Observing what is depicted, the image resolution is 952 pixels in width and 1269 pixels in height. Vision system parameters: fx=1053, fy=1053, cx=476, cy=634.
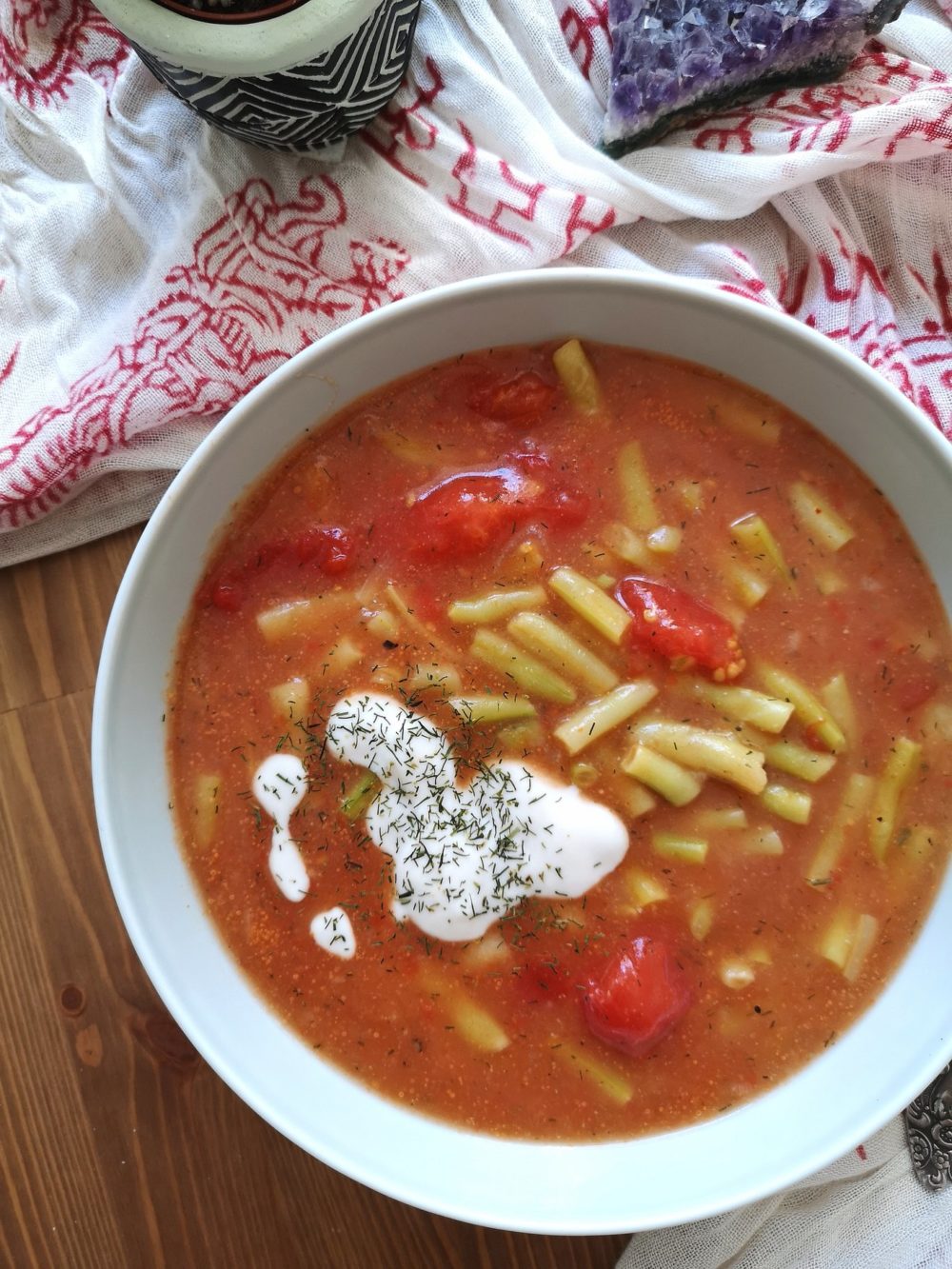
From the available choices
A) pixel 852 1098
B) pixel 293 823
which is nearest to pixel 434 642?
pixel 293 823

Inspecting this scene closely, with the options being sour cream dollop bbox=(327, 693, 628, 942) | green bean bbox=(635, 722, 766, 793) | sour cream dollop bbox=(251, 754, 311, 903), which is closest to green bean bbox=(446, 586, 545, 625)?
sour cream dollop bbox=(327, 693, 628, 942)

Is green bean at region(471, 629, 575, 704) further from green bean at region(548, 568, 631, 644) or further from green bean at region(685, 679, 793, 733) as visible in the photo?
green bean at region(685, 679, 793, 733)

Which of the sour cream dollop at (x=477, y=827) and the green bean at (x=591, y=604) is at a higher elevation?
the green bean at (x=591, y=604)

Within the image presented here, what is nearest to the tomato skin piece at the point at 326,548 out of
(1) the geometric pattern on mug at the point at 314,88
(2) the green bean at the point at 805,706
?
(1) the geometric pattern on mug at the point at 314,88

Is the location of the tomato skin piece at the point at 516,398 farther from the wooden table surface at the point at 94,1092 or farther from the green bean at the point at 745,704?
the wooden table surface at the point at 94,1092

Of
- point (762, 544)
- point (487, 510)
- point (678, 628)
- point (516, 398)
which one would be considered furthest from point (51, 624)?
point (762, 544)

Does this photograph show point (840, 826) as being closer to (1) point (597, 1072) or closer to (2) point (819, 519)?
(2) point (819, 519)
